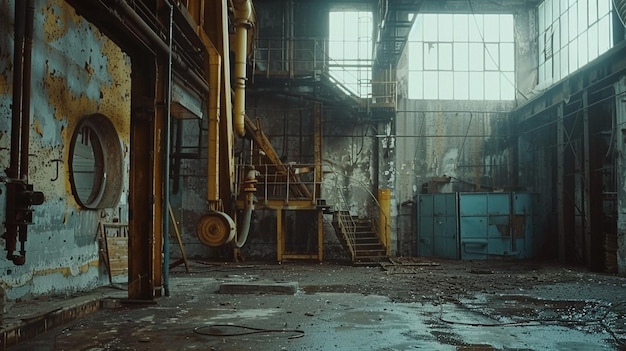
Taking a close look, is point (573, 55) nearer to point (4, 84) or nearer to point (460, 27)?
point (460, 27)

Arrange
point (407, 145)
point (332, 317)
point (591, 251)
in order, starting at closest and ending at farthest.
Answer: point (332, 317)
point (591, 251)
point (407, 145)

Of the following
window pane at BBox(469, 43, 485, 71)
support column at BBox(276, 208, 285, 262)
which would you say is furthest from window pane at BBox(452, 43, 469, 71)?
support column at BBox(276, 208, 285, 262)

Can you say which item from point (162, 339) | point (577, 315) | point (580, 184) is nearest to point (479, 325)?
point (577, 315)

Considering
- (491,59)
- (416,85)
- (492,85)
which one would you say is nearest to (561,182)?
(492,85)

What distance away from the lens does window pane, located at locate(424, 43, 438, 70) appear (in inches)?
853

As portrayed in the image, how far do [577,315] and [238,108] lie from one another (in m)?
8.13

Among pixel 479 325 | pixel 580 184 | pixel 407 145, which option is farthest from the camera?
pixel 407 145

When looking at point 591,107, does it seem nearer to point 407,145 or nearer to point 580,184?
point 580,184

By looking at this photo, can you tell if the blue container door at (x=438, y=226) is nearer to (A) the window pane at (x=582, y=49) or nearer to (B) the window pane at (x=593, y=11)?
(A) the window pane at (x=582, y=49)

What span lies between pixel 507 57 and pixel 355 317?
17.1 meters

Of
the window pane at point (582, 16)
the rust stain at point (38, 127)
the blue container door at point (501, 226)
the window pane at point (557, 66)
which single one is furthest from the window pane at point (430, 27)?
the rust stain at point (38, 127)

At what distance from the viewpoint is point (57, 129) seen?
29.3 feet

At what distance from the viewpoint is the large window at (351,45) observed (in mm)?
21156

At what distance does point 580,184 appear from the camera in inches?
694
